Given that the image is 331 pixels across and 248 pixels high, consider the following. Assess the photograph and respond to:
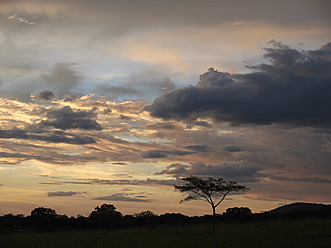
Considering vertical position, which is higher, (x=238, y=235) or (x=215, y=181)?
(x=215, y=181)

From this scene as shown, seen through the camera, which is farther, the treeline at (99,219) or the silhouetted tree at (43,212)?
the silhouetted tree at (43,212)

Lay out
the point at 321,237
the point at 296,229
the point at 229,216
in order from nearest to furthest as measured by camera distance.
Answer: the point at 321,237, the point at 296,229, the point at 229,216

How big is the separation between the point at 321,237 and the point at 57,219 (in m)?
71.4

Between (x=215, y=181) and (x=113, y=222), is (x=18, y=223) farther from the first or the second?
(x=215, y=181)

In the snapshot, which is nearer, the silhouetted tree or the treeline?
the treeline

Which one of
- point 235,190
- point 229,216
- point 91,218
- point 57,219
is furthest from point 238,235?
point 57,219

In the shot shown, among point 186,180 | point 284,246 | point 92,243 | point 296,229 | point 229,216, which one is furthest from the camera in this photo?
point 229,216

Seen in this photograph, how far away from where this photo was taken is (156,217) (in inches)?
3620

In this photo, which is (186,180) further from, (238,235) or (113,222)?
(113,222)

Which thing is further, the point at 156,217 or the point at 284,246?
the point at 156,217

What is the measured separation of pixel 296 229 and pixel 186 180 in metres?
18.4

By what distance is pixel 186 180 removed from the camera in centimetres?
5428

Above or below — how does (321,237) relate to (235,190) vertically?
below

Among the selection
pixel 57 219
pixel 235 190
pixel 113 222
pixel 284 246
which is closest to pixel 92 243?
pixel 284 246
